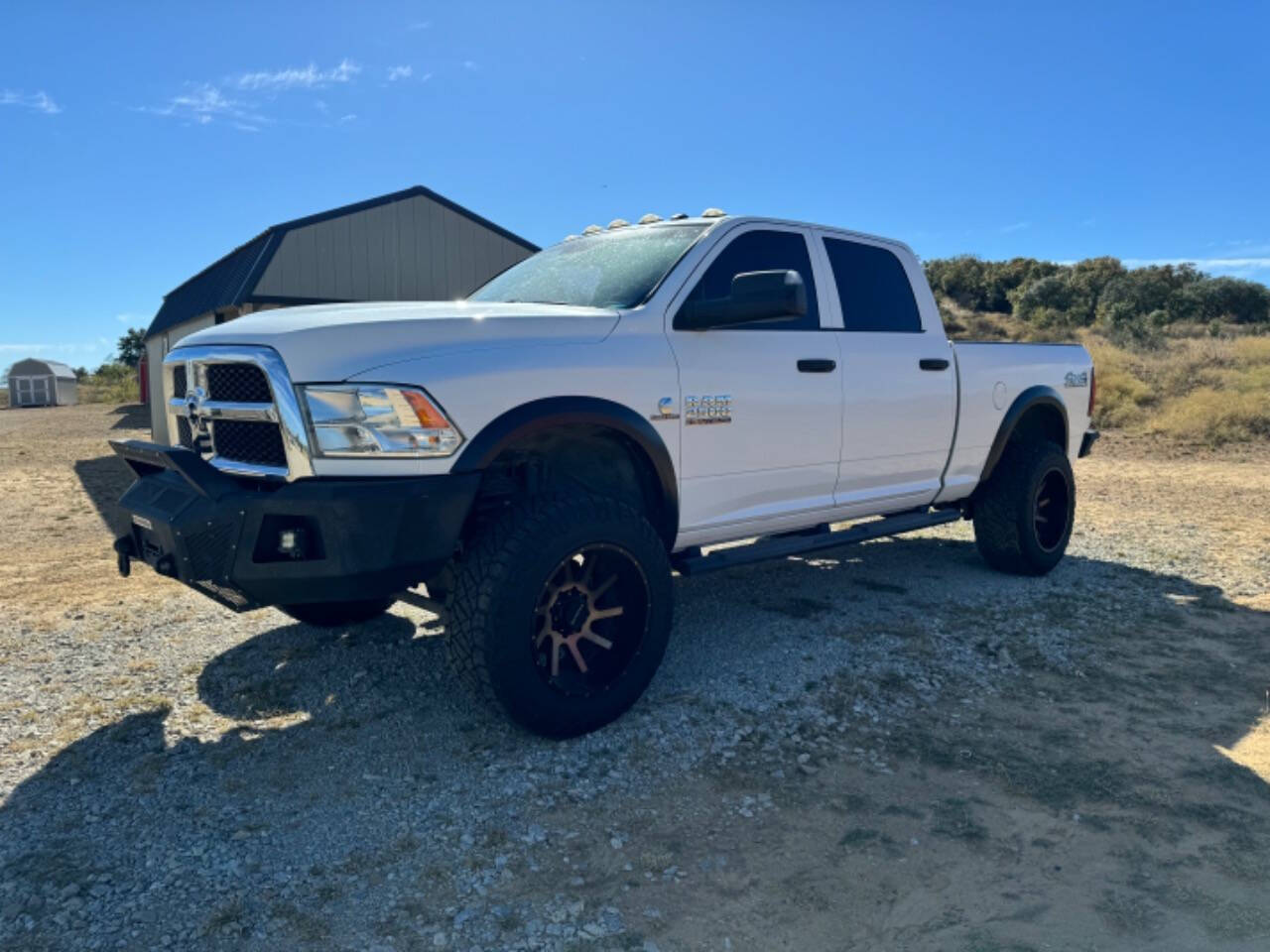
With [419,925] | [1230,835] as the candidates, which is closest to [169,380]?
[419,925]

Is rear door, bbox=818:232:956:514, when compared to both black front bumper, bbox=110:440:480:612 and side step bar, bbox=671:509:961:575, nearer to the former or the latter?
side step bar, bbox=671:509:961:575

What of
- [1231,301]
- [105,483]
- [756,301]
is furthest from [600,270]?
[1231,301]

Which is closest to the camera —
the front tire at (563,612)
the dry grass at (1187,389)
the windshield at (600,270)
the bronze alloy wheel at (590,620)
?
the front tire at (563,612)

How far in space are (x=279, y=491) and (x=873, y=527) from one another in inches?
133

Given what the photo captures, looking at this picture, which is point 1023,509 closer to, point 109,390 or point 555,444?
point 555,444

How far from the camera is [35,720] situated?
12.6 feet

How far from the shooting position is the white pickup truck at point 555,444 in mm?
3207

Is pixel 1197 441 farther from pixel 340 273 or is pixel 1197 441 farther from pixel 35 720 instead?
pixel 35 720

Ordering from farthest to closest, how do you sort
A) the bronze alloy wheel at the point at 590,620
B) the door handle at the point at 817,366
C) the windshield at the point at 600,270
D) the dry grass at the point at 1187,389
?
the dry grass at the point at 1187,389 < the door handle at the point at 817,366 < the windshield at the point at 600,270 < the bronze alloy wheel at the point at 590,620

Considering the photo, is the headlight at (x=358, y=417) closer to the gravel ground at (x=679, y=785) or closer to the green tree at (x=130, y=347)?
the gravel ground at (x=679, y=785)

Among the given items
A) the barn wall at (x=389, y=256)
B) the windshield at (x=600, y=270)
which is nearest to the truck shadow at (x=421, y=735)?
the windshield at (x=600, y=270)

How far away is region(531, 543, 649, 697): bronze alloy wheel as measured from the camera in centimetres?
362

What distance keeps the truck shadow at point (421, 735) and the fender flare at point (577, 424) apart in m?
0.91

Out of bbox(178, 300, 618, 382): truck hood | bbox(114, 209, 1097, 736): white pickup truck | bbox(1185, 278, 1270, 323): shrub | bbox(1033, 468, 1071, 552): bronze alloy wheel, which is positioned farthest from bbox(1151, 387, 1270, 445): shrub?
bbox(1185, 278, 1270, 323): shrub
